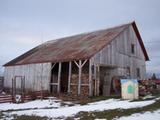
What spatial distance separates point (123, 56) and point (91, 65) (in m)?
5.88

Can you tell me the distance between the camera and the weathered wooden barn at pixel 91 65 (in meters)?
22.7

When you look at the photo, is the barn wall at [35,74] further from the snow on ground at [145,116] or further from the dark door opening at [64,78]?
the snow on ground at [145,116]

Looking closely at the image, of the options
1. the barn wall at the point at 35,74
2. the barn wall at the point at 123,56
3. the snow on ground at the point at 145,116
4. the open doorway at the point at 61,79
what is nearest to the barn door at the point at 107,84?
the barn wall at the point at 123,56

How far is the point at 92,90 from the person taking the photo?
72.7ft

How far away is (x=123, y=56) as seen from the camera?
26.9m

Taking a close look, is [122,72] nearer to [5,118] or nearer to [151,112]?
[151,112]

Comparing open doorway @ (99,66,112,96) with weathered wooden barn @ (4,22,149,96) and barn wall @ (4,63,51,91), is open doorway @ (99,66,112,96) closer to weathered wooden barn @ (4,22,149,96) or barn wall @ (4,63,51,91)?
weathered wooden barn @ (4,22,149,96)

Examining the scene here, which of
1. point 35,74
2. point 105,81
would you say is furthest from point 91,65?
point 35,74

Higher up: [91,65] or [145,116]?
[91,65]

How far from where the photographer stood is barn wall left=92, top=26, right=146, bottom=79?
947 inches

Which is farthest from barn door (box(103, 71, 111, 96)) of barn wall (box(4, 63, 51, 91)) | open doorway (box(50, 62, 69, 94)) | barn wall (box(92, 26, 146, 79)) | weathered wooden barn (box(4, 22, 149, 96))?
barn wall (box(4, 63, 51, 91))

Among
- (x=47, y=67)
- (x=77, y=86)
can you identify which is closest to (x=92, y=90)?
(x=77, y=86)

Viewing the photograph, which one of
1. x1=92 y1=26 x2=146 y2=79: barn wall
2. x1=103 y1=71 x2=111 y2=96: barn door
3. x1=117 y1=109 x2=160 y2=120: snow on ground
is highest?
x1=92 y1=26 x2=146 y2=79: barn wall

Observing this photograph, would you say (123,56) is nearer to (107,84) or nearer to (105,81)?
(105,81)
